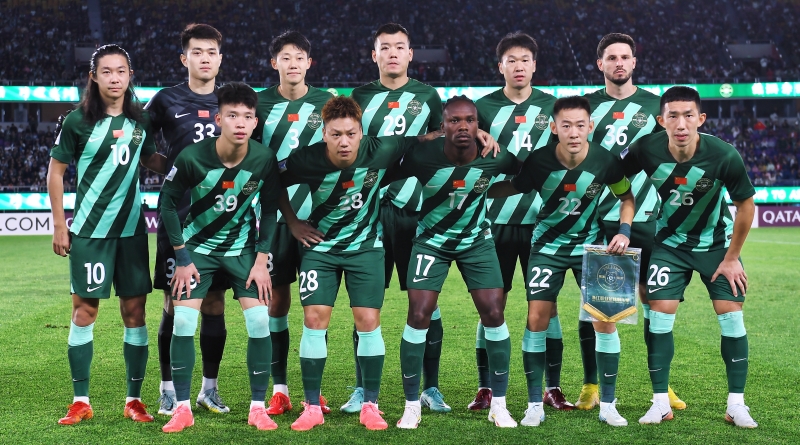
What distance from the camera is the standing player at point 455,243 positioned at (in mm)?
4691

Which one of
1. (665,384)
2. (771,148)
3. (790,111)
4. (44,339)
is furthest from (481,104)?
(790,111)

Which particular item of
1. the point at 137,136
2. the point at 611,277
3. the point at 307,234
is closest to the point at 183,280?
the point at 307,234

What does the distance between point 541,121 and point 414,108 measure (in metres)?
0.82

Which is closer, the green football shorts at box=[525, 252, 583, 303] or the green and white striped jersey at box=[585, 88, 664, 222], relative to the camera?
the green football shorts at box=[525, 252, 583, 303]

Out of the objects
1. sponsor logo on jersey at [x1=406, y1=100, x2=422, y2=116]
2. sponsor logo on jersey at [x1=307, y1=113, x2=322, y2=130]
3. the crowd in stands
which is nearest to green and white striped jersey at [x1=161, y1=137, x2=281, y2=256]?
sponsor logo on jersey at [x1=307, y1=113, x2=322, y2=130]

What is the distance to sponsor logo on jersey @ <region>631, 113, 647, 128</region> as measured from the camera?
5.33 metres

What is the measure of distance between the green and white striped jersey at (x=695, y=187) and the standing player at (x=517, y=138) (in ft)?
2.26

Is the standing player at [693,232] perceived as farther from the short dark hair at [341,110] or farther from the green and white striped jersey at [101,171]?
the green and white striped jersey at [101,171]

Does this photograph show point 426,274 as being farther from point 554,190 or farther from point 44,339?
point 44,339

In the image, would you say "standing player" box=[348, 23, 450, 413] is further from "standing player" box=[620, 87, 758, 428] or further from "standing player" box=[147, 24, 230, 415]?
"standing player" box=[620, 87, 758, 428]

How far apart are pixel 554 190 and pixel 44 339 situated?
5240 mm

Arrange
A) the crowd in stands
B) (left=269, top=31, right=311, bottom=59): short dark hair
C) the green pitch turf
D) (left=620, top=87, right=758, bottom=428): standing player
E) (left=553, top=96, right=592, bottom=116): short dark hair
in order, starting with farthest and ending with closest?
the crowd in stands < (left=269, top=31, right=311, bottom=59): short dark hair < (left=553, top=96, right=592, bottom=116): short dark hair < (left=620, top=87, right=758, bottom=428): standing player < the green pitch turf

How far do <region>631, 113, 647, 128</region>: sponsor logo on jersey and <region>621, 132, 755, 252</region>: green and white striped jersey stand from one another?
17.2 inches

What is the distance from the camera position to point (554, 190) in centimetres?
491
